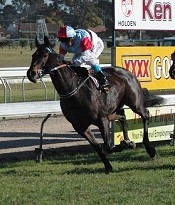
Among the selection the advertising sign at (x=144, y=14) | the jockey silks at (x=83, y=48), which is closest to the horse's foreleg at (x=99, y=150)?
the jockey silks at (x=83, y=48)

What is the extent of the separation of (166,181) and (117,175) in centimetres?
91

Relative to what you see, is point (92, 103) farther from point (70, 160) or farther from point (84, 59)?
point (70, 160)

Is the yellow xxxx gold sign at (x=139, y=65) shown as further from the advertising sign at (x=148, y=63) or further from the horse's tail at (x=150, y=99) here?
the horse's tail at (x=150, y=99)

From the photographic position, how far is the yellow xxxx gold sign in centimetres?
1202

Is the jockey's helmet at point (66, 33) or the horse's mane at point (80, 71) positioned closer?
the jockey's helmet at point (66, 33)

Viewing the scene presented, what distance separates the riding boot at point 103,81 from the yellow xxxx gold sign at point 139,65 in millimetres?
1944

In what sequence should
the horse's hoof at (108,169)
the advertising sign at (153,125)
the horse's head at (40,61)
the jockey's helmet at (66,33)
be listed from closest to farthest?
the horse's head at (40,61), the horse's hoof at (108,169), the jockey's helmet at (66,33), the advertising sign at (153,125)

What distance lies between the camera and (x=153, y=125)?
12.7 metres

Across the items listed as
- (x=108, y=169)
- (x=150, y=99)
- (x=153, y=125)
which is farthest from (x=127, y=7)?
(x=108, y=169)

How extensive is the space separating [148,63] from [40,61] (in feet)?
12.7

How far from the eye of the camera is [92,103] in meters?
9.49

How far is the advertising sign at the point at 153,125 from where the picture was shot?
12.0 metres

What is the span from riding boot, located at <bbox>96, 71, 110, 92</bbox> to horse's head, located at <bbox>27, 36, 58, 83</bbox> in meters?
1.09

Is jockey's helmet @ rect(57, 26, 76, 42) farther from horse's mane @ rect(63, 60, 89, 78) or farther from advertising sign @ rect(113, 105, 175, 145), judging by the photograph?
advertising sign @ rect(113, 105, 175, 145)
